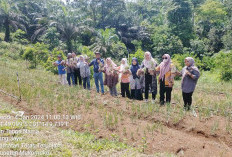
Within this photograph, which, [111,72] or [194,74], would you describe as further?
[111,72]

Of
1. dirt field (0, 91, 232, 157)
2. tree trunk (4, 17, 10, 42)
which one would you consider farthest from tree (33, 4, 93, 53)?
dirt field (0, 91, 232, 157)

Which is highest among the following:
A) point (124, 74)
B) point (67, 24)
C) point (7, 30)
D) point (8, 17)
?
point (8, 17)

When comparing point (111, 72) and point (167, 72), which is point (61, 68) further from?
point (167, 72)

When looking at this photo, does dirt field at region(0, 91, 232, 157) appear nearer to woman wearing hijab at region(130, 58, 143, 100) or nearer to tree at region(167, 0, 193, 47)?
woman wearing hijab at region(130, 58, 143, 100)

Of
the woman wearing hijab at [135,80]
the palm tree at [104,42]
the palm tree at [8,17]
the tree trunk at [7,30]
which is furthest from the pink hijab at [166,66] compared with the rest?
the tree trunk at [7,30]

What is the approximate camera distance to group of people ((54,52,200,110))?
5.32 metres

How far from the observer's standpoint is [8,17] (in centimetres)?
2255

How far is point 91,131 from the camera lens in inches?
175

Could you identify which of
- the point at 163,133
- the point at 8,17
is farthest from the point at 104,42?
the point at 163,133

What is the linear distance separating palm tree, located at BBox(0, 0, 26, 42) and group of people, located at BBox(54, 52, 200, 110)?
692 inches

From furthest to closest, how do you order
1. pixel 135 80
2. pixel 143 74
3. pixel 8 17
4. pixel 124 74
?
pixel 8 17, pixel 124 74, pixel 135 80, pixel 143 74

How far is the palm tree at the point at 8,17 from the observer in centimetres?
2160

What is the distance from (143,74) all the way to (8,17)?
21.8 m

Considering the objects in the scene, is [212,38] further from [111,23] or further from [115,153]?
[115,153]
